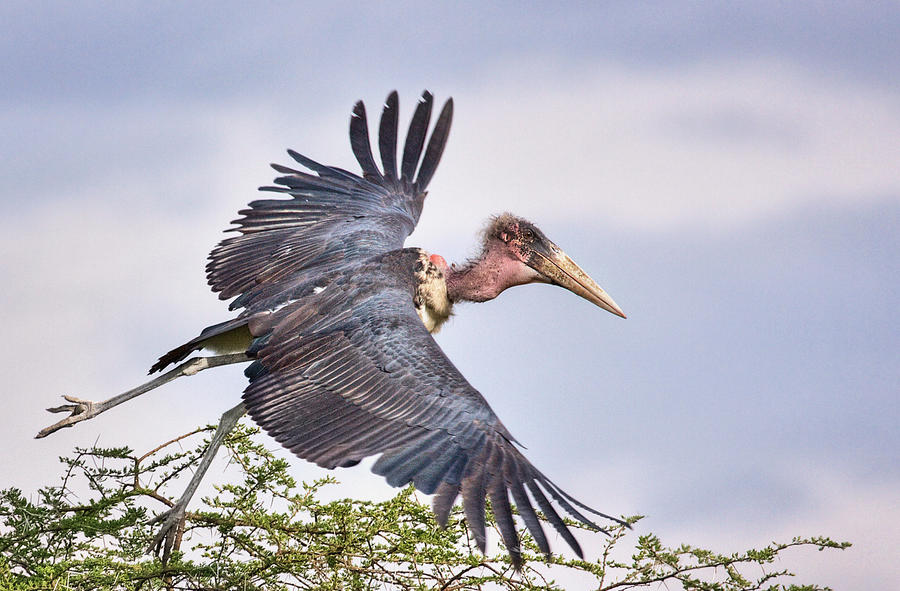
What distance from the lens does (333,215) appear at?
981cm

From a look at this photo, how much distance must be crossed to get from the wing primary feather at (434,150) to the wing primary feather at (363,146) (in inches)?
16.0

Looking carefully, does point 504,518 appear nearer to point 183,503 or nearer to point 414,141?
point 183,503

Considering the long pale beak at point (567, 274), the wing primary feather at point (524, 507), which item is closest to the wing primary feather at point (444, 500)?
the wing primary feather at point (524, 507)

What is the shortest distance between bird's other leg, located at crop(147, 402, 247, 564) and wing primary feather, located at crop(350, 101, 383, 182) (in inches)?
140

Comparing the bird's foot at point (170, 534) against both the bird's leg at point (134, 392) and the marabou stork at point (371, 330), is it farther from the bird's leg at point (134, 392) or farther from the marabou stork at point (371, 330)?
the bird's leg at point (134, 392)

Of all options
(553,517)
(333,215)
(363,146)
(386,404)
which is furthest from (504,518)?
(363,146)

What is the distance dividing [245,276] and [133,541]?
2516mm

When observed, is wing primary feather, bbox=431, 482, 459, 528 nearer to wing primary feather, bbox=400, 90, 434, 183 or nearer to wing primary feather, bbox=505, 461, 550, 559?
wing primary feather, bbox=505, 461, 550, 559

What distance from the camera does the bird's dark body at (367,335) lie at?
19.1 ft

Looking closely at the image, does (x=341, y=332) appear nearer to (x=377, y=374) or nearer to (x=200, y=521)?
(x=377, y=374)

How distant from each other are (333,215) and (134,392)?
246 cm

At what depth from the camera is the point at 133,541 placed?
23.6ft

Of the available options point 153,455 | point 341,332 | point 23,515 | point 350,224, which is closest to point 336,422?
point 341,332

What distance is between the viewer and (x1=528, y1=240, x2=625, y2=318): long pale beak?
9.32m
